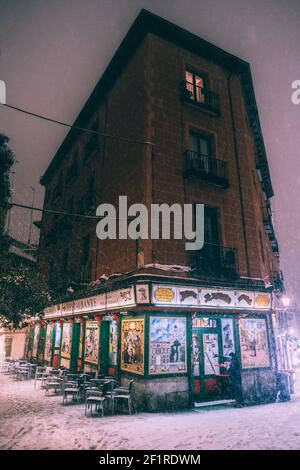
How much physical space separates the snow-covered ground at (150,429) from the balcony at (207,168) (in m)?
9.06

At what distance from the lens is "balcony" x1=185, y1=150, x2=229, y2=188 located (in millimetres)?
12984

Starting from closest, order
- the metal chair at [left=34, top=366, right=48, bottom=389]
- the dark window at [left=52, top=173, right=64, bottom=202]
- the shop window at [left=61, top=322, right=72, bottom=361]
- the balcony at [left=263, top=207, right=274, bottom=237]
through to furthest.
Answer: the metal chair at [left=34, top=366, right=48, bottom=389] → the shop window at [left=61, top=322, right=72, bottom=361] → the balcony at [left=263, top=207, right=274, bottom=237] → the dark window at [left=52, top=173, right=64, bottom=202]

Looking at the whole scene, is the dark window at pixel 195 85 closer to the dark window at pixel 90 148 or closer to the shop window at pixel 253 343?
the dark window at pixel 90 148

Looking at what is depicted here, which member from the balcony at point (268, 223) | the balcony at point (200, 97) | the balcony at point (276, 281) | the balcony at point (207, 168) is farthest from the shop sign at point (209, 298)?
the balcony at point (200, 97)

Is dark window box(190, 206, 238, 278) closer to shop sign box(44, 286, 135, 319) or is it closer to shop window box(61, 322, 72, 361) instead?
shop sign box(44, 286, 135, 319)

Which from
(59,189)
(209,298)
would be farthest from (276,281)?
(59,189)

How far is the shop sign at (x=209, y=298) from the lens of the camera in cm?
1085

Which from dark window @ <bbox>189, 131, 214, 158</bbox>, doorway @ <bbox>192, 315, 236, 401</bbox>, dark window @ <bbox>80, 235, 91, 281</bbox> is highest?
dark window @ <bbox>189, 131, 214, 158</bbox>

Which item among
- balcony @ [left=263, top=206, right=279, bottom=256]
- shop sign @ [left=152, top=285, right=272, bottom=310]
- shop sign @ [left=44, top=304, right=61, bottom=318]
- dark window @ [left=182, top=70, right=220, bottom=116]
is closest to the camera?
shop sign @ [left=152, top=285, right=272, bottom=310]

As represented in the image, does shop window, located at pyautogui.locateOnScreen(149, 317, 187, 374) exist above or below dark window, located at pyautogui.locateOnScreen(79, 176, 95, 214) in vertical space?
below

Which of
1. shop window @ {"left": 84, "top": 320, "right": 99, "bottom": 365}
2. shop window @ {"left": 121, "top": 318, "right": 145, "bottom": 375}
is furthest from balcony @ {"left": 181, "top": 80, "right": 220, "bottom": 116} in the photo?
shop window @ {"left": 84, "top": 320, "right": 99, "bottom": 365}

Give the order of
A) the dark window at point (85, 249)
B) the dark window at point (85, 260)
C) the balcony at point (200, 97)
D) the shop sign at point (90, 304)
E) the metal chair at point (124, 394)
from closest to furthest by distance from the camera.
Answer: the metal chair at point (124, 394)
the shop sign at point (90, 304)
the balcony at point (200, 97)
the dark window at point (85, 260)
the dark window at point (85, 249)

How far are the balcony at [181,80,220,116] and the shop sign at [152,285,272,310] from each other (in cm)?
890

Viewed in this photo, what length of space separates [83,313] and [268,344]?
889 cm
